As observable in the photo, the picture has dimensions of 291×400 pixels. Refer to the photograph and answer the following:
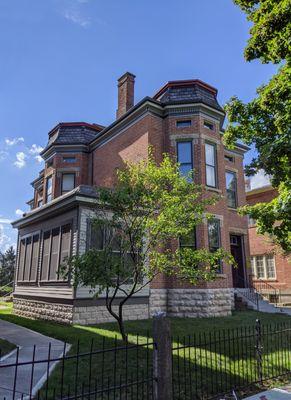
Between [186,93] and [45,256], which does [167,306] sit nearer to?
[45,256]

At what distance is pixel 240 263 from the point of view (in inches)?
829

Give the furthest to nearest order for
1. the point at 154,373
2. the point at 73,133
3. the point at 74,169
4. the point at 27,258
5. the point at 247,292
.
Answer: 1. the point at 73,133
2. the point at 74,169
3. the point at 247,292
4. the point at 27,258
5. the point at 154,373

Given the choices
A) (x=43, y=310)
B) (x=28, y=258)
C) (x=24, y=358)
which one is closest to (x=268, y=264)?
(x=28, y=258)

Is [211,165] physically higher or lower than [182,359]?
higher

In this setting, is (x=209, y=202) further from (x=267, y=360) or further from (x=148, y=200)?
(x=267, y=360)

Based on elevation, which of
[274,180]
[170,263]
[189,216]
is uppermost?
[274,180]

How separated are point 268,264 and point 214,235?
10704mm

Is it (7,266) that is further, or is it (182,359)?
(7,266)

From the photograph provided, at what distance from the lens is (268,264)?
84.3ft

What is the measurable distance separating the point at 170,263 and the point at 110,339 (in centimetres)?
258

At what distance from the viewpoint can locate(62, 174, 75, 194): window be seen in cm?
2312

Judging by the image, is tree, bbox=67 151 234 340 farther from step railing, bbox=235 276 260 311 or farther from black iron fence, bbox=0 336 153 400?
step railing, bbox=235 276 260 311

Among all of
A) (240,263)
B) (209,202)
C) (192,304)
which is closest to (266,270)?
(240,263)

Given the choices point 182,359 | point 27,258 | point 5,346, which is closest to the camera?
point 182,359
